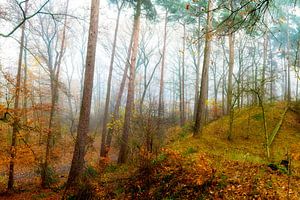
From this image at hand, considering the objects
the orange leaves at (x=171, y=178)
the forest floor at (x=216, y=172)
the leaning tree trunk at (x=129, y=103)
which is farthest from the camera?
the leaning tree trunk at (x=129, y=103)

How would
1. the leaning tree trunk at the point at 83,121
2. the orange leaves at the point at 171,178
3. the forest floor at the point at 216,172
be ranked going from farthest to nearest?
the leaning tree trunk at the point at 83,121
the orange leaves at the point at 171,178
the forest floor at the point at 216,172

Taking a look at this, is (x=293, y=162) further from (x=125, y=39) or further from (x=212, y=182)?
(x=125, y=39)

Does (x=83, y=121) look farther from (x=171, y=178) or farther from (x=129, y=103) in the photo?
(x=129, y=103)

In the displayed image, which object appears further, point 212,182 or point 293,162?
point 293,162

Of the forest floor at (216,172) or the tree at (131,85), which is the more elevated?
the tree at (131,85)

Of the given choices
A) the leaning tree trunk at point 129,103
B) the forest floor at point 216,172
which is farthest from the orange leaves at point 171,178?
the leaning tree trunk at point 129,103

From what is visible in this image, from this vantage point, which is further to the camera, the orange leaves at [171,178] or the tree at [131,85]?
the tree at [131,85]

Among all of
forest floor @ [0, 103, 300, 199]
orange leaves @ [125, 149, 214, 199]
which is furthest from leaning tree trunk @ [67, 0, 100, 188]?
orange leaves @ [125, 149, 214, 199]

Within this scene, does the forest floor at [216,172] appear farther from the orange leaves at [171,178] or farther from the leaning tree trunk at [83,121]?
the leaning tree trunk at [83,121]

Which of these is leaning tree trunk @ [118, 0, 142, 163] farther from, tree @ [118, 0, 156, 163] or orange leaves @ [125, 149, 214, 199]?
orange leaves @ [125, 149, 214, 199]

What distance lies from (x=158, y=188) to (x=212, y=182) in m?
1.42

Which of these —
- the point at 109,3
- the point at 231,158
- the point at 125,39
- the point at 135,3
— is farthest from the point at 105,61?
the point at 231,158

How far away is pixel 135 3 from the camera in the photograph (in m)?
13.1

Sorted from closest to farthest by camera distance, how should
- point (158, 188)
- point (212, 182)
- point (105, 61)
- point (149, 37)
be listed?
A: 1. point (212, 182)
2. point (158, 188)
3. point (149, 37)
4. point (105, 61)
